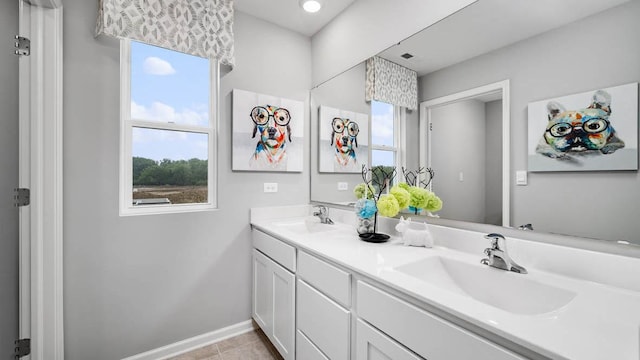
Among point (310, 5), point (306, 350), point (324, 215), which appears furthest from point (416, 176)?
point (310, 5)

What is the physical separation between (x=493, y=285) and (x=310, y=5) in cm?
217

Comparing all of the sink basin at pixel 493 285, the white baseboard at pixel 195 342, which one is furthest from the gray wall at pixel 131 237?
the sink basin at pixel 493 285

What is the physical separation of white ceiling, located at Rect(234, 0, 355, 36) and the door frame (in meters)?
1.19

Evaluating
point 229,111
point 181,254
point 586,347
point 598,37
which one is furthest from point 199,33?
point 586,347

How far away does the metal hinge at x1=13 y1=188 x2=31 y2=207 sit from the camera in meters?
1.39

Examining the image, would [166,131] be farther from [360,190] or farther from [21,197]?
[360,190]

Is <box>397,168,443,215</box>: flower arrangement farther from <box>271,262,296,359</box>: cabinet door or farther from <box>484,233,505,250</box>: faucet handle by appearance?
<box>271,262,296,359</box>: cabinet door

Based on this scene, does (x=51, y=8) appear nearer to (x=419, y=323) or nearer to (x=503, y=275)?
(x=419, y=323)

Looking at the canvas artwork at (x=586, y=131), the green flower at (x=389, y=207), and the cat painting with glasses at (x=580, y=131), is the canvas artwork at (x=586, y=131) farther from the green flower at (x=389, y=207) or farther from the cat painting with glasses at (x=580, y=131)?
the green flower at (x=389, y=207)

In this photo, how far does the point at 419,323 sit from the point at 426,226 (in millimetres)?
668

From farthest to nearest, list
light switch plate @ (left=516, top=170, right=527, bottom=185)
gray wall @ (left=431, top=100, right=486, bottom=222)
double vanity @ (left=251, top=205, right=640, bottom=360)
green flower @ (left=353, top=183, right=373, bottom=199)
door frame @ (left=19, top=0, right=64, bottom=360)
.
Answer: green flower @ (left=353, top=183, right=373, bottom=199), door frame @ (left=19, top=0, right=64, bottom=360), gray wall @ (left=431, top=100, right=486, bottom=222), light switch plate @ (left=516, top=170, right=527, bottom=185), double vanity @ (left=251, top=205, right=640, bottom=360)

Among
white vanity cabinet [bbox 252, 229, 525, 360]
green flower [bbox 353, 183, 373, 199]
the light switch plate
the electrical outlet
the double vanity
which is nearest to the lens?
the double vanity

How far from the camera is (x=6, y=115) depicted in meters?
1.40

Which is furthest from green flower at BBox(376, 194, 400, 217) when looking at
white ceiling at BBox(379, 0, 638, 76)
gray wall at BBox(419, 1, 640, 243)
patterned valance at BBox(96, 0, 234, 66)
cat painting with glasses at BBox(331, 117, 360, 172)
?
patterned valance at BBox(96, 0, 234, 66)
